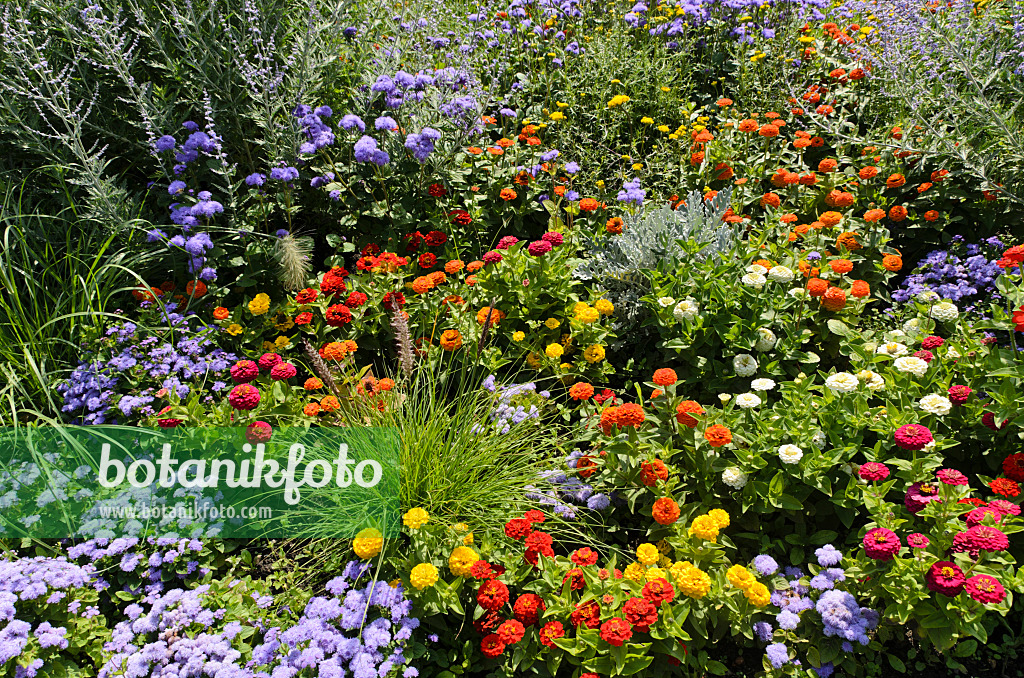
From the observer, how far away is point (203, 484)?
2.43 metres

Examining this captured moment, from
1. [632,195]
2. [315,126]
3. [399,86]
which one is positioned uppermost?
[399,86]

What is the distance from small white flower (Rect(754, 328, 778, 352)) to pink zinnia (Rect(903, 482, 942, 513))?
771 millimetres

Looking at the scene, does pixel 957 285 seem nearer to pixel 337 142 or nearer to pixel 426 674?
pixel 426 674

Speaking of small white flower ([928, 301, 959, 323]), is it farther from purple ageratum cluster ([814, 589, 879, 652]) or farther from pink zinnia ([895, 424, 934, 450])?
purple ageratum cluster ([814, 589, 879, 652])

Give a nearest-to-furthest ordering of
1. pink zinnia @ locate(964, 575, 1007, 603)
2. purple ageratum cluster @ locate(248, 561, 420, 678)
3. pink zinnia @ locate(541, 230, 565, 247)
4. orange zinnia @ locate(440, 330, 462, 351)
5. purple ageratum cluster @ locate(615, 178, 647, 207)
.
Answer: pink zinnia @ locate(964, 575, 1007, 603)
purple ageratum cluster @ locate(248, 561, 420, 678)
orange zinnia @ locate(440, 330, 462, 351)
pink zinnia @ locate(541, 230, 565, 247)
purple ageratum cluster @ locate(615, 178, 647, 207)

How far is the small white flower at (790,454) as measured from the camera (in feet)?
6.95

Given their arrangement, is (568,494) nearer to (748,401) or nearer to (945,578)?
(748,401)

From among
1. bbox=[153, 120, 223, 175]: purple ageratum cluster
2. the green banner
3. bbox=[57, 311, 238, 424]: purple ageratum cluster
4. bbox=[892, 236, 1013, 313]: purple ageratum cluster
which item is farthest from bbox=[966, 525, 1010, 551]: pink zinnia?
bbox=[153, 120, 223, 175]: purple ageratum cluster

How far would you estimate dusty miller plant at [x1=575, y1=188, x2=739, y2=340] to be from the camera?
3090 millimetres

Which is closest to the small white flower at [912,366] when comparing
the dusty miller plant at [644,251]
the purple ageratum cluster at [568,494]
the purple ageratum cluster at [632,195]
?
the dusty miller plant at [644,251]

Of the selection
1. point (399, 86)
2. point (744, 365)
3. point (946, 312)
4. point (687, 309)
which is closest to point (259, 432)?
point (687, 309)

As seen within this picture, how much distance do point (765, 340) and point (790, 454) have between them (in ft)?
2.24

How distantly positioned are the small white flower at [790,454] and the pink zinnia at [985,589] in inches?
21.4

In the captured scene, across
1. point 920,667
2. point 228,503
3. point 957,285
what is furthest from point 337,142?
point 920,667
